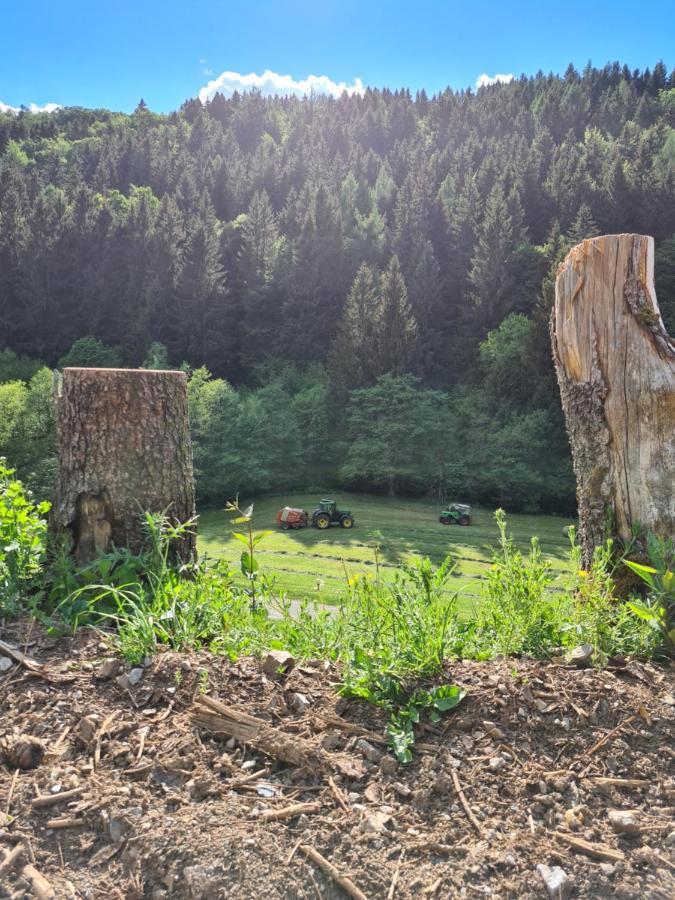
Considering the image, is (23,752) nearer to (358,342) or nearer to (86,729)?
(86,729)

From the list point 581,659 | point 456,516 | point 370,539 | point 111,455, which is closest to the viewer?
point 581,659

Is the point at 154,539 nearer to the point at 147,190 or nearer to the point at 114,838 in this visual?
the point at 114,838

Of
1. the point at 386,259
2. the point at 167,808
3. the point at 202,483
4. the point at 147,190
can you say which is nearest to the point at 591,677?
the point at 167,808

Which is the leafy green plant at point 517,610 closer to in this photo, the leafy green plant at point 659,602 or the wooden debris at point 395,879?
the leafy green plant at point 659,602

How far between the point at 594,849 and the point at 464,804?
314 mm

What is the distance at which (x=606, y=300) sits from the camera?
2.95m

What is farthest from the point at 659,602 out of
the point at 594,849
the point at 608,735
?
the point at 594,849

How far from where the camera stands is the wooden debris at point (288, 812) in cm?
157

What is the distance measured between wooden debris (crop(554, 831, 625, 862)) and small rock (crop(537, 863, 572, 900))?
0.26 ft

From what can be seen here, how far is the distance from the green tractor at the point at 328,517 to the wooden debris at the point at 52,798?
63.5 feet

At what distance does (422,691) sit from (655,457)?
61.0 inches

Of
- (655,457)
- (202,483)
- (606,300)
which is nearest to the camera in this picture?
(655,457)

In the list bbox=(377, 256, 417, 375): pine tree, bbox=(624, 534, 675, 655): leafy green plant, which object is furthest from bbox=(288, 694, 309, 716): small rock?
bbox=(377, 256, 417, 375): pine tree

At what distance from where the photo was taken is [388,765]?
5.70 feet
